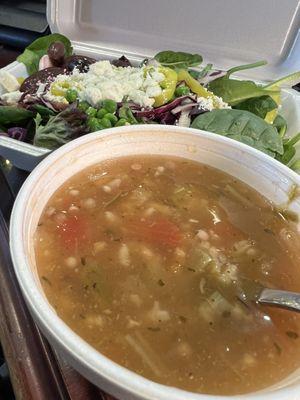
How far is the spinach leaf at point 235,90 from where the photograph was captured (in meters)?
1.92

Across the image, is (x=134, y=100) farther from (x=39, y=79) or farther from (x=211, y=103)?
(x=39, y=79)

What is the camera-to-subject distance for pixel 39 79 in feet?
6.23

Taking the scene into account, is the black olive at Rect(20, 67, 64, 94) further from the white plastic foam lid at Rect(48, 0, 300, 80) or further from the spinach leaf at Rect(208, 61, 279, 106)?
the spinach leaf at Rect(208, 61, 279, 106)

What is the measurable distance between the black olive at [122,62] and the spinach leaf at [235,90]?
441mm

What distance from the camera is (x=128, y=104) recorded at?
5.67ft

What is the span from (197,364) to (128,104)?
4.09ft

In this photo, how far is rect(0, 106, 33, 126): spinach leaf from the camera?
67.5 inches

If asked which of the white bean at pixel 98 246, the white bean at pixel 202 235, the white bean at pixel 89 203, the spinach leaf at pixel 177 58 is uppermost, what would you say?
the white bean at pixel 202 235

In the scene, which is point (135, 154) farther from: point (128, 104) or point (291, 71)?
point (291, 71)

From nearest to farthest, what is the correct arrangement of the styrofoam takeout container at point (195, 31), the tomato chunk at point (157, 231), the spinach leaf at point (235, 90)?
the tomato chunk at point (157, 231)
the spinach leaf at point (235, 90)
the styrofoam takeout container at point (195, 31)

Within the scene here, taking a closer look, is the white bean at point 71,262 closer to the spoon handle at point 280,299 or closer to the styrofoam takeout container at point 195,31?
the spoon handle at point 280,299

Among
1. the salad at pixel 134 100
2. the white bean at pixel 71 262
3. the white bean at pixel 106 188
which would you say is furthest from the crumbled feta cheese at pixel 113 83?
the white bean at pixel 71 262

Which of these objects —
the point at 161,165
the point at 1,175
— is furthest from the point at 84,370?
the point at 1,175

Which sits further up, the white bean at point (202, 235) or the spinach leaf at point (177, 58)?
the white bean at point (202, 235)
